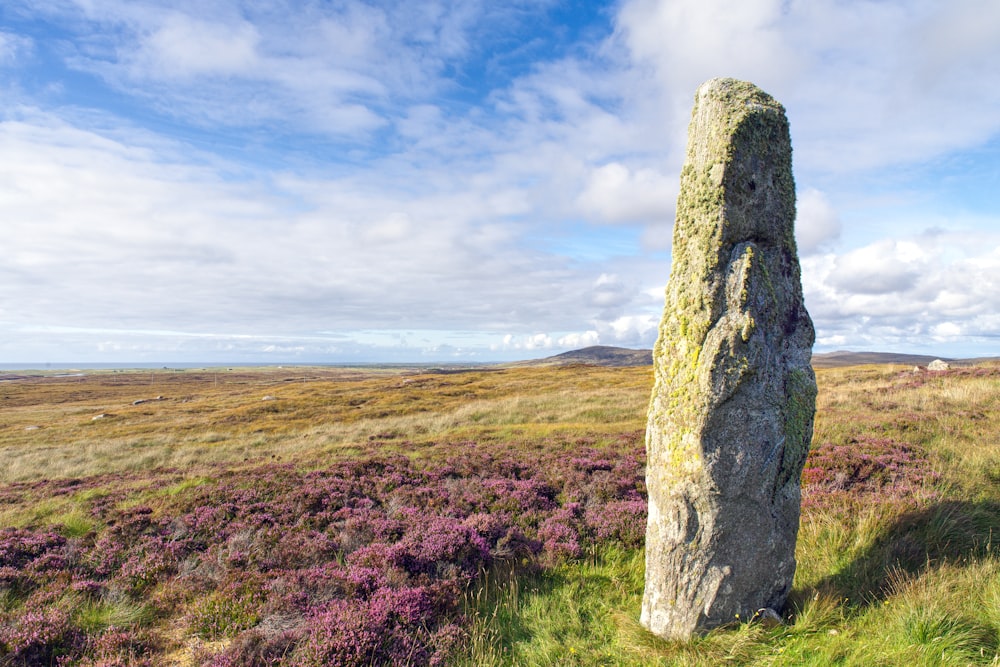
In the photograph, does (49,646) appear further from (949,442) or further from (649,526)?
(949,442)

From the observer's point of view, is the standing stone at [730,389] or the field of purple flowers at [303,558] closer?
the standing stone at [730,389]

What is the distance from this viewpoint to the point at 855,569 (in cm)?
570

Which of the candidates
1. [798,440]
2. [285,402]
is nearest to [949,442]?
[798,440]

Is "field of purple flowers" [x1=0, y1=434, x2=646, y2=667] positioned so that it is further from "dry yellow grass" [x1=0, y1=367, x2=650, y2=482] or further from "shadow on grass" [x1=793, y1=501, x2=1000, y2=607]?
"dry yellow grass" [x1=0, y1=367, x2=650, y2=482]

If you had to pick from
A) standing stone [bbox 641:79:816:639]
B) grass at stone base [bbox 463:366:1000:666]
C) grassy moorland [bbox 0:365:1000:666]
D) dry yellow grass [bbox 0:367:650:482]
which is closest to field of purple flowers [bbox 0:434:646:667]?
grassy moorland [bbox 0:365:1000:666]

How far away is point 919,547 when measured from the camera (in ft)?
19.7

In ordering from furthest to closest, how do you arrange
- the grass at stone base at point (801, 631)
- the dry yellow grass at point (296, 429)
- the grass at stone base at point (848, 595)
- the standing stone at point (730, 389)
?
the dry yellow grass at point (296, 429) < the standing stone at point (730, 389) < the grass at stone base at point (848, 595) < the grass at stone base at point (801, 631)

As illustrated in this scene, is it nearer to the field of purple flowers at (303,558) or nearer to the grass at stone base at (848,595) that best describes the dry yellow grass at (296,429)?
the field of purple flowers at (303,558)

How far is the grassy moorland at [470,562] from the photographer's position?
4.86m

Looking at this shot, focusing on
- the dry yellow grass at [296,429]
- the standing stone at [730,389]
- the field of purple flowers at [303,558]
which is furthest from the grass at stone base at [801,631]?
the dry yellow grass at [296,429]

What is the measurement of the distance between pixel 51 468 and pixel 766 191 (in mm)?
27512

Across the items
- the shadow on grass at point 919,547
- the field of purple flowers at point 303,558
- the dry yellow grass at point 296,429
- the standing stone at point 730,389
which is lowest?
the dry yellow grass at point 296,429

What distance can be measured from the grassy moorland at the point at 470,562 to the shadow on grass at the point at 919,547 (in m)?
0.03

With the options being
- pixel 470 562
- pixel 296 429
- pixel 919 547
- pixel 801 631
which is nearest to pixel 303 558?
pixel 470 562
